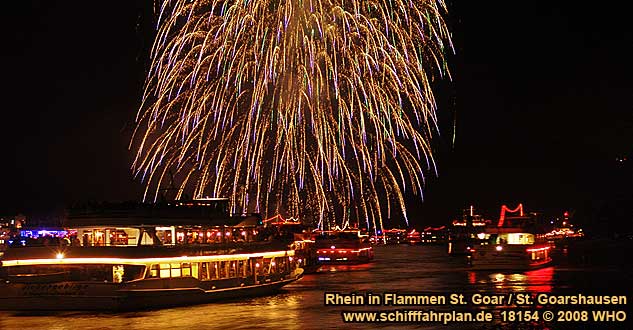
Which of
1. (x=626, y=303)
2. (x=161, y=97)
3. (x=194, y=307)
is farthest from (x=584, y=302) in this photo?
(x=161, y=97)

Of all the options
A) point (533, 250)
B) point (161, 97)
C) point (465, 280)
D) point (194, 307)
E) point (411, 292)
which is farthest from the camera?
point (533, 250)

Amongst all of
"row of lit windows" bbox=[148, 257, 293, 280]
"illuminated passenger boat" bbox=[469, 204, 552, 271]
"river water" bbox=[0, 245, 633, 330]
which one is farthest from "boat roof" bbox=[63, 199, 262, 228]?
"illuminated passenger boat" bbox=[469, 204, 552, 271]

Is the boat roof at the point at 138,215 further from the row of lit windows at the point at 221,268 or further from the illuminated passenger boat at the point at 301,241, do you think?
the illuminated passenger boat at the point at 301,241

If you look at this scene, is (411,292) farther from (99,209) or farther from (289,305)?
(99,209)

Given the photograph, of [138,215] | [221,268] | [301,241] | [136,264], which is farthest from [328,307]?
[301,241]

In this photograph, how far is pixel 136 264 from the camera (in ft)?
139

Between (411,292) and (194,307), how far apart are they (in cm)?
1207


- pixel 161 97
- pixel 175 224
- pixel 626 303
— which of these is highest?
pixel 161 97

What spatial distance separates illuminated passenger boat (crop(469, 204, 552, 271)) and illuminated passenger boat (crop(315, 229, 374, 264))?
18977mm

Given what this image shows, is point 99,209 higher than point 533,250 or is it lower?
higher

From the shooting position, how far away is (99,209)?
44906mm

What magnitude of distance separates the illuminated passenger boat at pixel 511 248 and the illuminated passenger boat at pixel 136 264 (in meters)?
26.2

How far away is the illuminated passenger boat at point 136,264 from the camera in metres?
41.4

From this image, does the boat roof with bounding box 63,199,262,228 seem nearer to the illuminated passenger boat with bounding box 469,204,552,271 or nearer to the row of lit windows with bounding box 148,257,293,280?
the row of lit windows with bounding box 148,257,293,280
